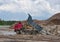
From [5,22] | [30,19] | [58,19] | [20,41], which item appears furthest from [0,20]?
[20,41]

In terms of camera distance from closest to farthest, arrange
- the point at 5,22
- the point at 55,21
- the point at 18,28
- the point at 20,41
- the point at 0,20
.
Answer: the point at 20,41, the point at 18,28, the point at 55,21, the point at 0,20, the point at 5,22

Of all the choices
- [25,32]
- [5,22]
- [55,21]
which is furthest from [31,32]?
[5,22]

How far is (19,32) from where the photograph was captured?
35.5 m

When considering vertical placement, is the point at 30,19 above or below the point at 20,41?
above

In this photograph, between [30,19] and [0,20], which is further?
[0,20]

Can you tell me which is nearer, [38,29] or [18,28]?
[18,28]

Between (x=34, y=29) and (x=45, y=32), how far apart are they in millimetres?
1692

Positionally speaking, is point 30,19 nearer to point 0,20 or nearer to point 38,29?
point 38,29

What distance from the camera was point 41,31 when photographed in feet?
122

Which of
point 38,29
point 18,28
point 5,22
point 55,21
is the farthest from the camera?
point 5,22

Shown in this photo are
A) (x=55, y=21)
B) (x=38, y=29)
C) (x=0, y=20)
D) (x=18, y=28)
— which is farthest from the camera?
→ (x=0, y=20)

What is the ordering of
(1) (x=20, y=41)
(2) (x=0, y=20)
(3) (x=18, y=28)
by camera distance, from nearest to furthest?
(1) (x=20, y=41)
(3) (x=18, y=28)
(2) (x=0, y=20)

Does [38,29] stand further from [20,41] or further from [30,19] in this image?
[20,41]

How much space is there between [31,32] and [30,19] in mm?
2890
